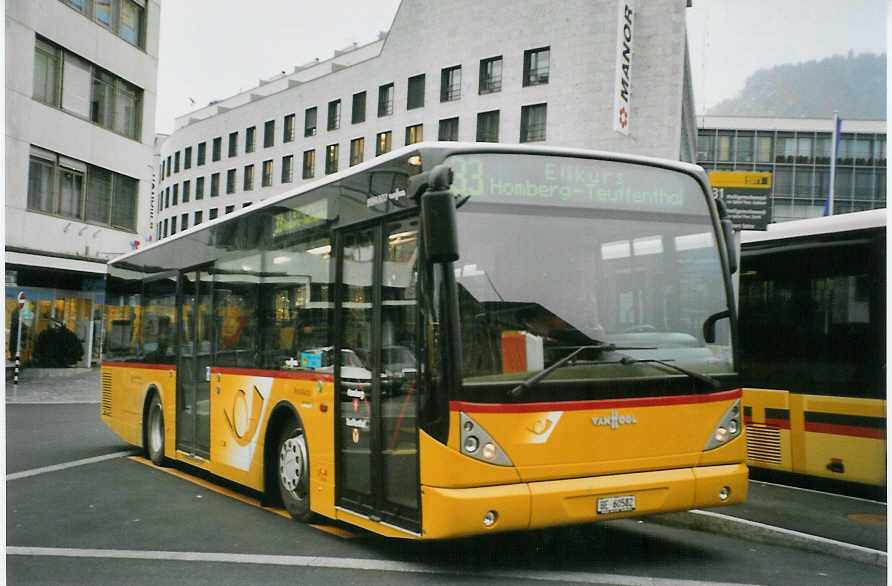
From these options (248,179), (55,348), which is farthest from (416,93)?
(55,348)

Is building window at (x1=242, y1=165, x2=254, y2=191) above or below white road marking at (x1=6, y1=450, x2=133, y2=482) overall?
above

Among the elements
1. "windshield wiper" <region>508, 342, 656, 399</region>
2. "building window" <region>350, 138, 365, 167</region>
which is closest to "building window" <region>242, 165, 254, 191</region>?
"building window" <region>350, 138, 365, 167</region>

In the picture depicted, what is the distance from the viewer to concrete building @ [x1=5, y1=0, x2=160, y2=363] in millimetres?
25203

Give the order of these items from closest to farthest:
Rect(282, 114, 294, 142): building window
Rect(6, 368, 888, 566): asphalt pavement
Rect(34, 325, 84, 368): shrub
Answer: Rect(6, 368, 888, 566): asphalt pavement < Rect(34, 325, 84, 368): shrub < Rect(282, 114, 294, 142): building window

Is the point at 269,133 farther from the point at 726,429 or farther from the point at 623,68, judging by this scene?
the point at 726,429

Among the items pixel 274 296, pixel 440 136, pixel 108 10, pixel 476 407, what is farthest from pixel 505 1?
A: pixel 476 407

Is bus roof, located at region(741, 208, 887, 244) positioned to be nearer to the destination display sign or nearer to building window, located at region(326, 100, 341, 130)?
the destination display sign

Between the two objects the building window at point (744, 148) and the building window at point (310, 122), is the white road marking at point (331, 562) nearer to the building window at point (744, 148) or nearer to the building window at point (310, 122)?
the building window at point (310, 122)

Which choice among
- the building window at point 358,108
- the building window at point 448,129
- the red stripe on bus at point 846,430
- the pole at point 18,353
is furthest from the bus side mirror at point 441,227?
the building window at point 358,108

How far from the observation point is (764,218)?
12.8 metres

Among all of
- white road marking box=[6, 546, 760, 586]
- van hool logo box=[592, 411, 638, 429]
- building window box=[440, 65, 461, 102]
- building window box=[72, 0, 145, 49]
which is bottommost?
white road marking box=[6, 546, 760, 586]

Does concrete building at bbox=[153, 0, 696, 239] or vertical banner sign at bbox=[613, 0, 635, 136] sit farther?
concrete building at bbox=[153, 0, 696, 239]

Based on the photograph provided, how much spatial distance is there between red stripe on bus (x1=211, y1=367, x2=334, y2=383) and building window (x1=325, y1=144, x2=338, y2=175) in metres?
44.0

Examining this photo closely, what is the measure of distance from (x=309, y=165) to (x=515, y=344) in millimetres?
51233
